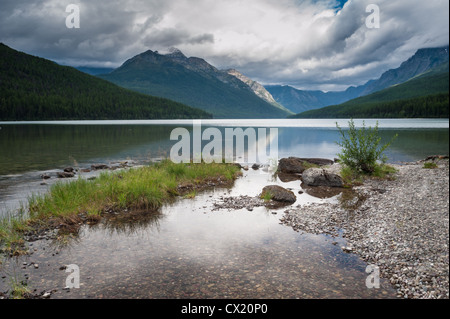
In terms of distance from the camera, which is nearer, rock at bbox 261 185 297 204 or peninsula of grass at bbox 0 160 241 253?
peninsula of grass at bbox 0 160 241 253

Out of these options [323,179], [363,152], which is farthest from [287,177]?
[363,152]

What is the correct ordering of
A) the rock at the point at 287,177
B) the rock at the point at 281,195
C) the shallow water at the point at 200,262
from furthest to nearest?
the rock at the point at 287,177
the rock at the point at 281,195
the shallow water at the point at 200,262

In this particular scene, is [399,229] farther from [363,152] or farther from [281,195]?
[363,152]

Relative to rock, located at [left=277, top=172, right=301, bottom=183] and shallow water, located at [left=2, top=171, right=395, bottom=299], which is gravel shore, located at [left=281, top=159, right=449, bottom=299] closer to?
shallow water, located at [left=2, top=171, right=395, bottom=299]

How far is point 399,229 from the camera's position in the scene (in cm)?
1002

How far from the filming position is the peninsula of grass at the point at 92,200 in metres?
11.7

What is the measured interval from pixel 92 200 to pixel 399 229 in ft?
47.0

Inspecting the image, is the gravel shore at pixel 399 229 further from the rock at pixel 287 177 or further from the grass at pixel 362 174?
the rock at pixel 287 177

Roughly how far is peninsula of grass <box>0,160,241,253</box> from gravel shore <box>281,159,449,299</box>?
25.9 ft

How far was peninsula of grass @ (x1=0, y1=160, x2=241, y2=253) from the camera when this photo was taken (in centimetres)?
1173

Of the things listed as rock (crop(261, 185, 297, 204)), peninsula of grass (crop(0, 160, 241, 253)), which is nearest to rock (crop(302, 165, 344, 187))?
rock (crop(261, 185, 297, 204))

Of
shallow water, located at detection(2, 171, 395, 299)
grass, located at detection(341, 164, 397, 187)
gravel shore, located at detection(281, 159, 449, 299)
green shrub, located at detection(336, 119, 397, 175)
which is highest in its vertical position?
green shrub, located at detection(336, 119, 397, 175)

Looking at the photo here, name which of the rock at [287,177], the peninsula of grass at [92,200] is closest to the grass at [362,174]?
the rock at [287,177]

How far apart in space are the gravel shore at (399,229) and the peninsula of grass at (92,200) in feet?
25.9
